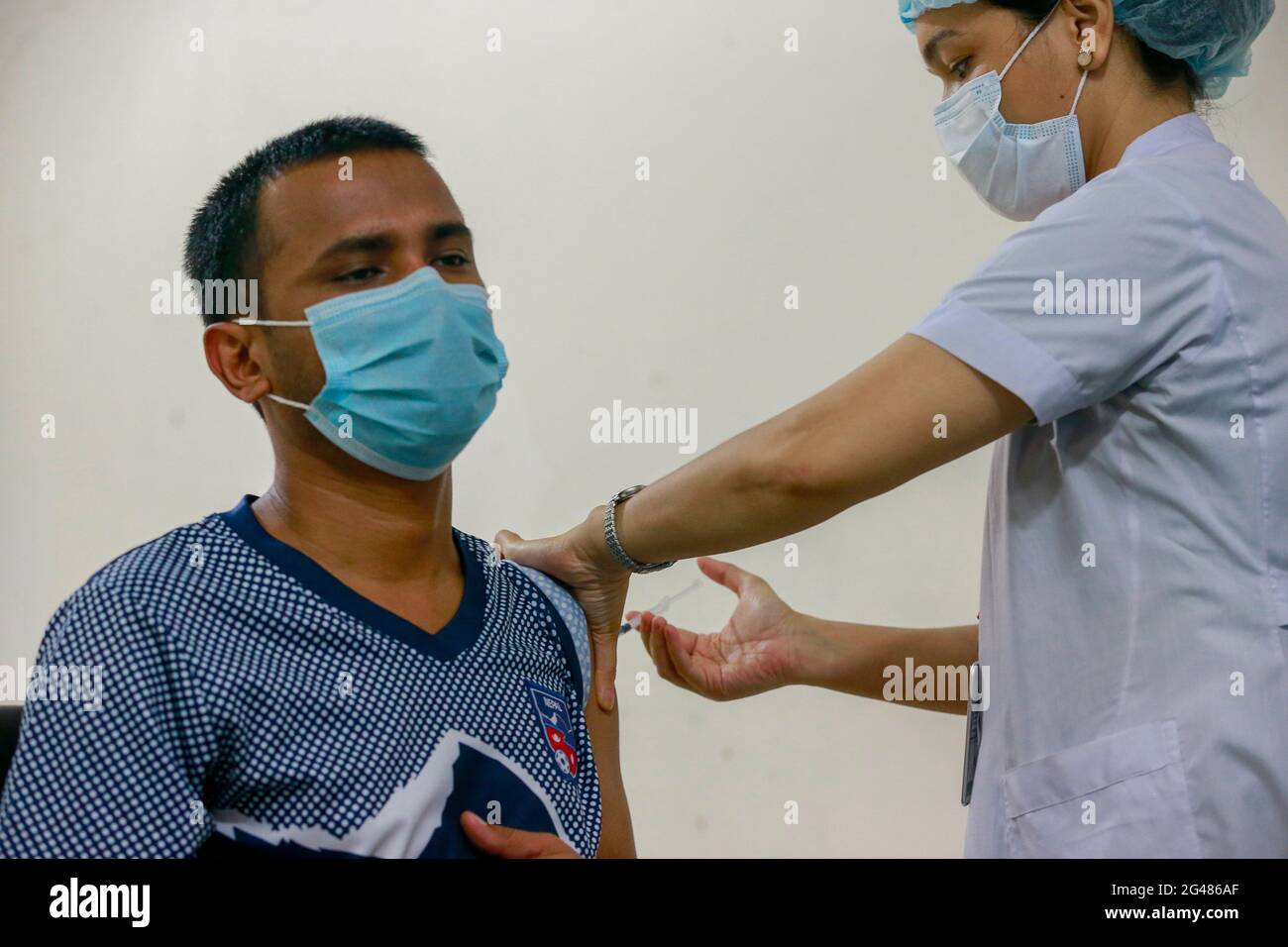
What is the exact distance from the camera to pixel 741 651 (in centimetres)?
164

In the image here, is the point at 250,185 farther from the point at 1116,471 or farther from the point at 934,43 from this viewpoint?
the point at 1116,471

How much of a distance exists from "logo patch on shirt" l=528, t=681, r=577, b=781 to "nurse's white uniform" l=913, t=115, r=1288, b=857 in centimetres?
51

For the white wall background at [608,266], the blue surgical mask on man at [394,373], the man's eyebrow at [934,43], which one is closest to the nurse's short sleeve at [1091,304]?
the man's eyebrow at [934,43]

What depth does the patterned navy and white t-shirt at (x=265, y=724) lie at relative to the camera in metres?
0.96

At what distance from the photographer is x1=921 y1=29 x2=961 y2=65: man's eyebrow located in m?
1.33

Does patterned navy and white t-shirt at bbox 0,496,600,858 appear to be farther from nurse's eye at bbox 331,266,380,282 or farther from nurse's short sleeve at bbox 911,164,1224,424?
nurse's short sleeve at bbox 911,164,1224,424

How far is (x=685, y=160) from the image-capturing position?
2.21m

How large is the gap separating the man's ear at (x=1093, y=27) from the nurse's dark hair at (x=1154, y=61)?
2 centimetres

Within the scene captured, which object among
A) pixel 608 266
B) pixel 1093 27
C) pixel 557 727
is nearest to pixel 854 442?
pixel 557 727

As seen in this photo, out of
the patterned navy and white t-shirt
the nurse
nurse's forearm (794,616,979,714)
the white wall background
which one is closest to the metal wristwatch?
the nurse

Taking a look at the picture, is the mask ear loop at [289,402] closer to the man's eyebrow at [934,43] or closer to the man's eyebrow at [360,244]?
the man's eyebrow at [360,244]

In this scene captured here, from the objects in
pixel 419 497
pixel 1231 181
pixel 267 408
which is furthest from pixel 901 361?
pixel 267 408

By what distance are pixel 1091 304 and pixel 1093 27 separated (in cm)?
36

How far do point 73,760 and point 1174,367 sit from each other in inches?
41.2
